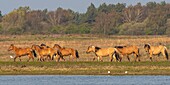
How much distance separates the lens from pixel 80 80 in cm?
3300

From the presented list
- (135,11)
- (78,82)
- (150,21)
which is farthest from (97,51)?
(135,11)

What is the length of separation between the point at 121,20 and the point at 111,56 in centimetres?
6642

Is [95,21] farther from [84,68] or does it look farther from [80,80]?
[80,80]

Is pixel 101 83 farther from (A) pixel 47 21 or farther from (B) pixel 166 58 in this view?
(A) pixel 47 21

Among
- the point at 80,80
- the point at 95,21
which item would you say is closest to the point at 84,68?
Answer: the point at 80,80

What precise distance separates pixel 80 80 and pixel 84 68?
15.2ft

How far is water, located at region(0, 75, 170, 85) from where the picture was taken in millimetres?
31578

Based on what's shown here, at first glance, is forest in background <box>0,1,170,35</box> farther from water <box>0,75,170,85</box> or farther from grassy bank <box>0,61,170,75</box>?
water <box>0,75,170,85</box>

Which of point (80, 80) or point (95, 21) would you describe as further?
point (95, 21)

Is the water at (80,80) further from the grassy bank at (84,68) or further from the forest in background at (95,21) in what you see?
the forest in background at (95,21)

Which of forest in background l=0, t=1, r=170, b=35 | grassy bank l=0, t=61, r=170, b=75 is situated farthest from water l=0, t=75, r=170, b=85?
forest in background l=0, t=1, r=170, b=35

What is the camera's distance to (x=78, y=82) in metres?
32.0

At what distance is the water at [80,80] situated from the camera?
31.6m

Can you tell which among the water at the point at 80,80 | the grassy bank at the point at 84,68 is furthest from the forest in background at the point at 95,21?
the water at the point at 80,80
